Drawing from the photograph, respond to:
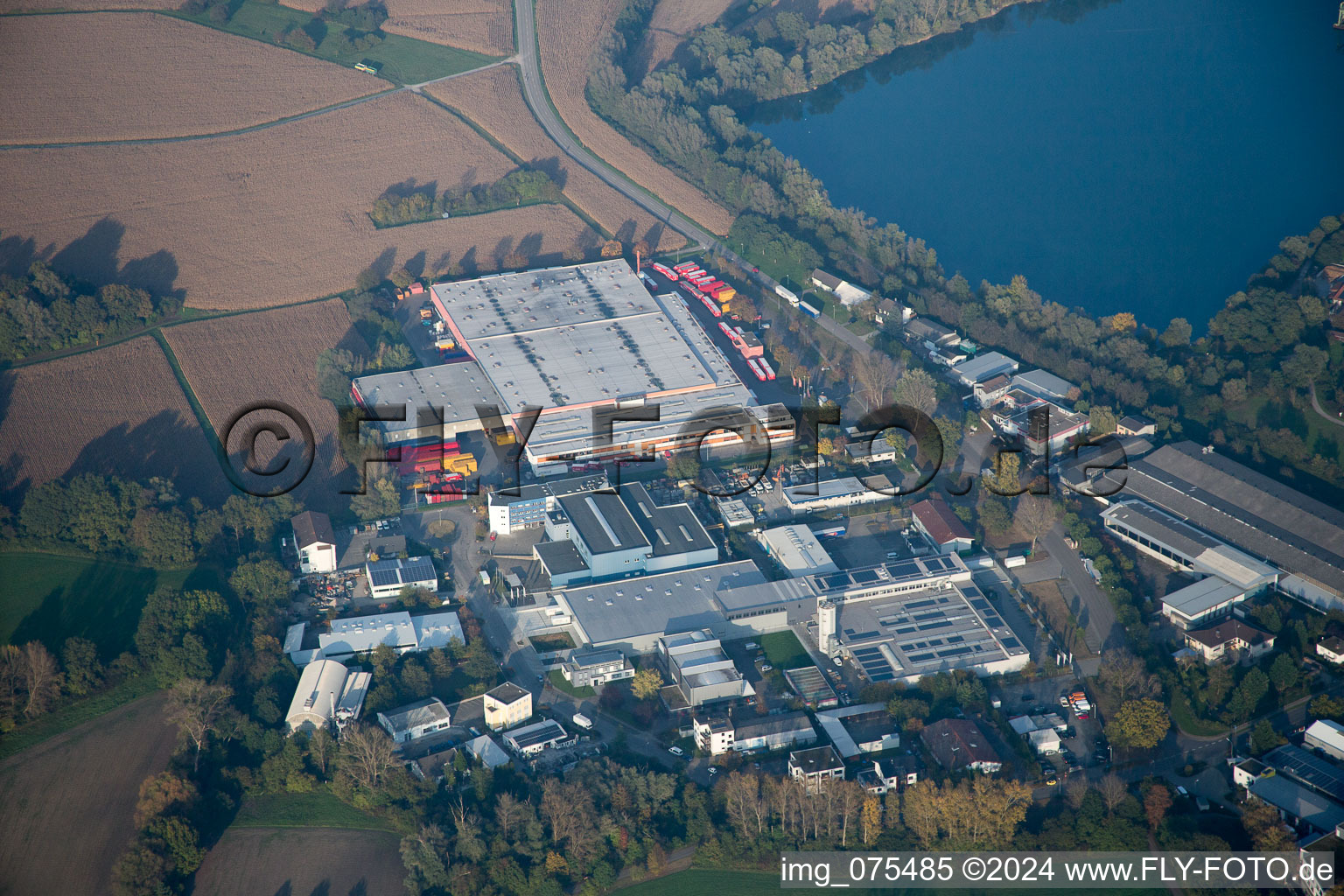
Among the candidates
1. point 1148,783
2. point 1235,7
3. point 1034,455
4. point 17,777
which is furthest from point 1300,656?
point 1235,7

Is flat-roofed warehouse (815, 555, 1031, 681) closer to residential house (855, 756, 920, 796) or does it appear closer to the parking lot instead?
the parking lot

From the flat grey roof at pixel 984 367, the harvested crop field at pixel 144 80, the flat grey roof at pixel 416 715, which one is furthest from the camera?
the harvested crop field at pixel 144 80

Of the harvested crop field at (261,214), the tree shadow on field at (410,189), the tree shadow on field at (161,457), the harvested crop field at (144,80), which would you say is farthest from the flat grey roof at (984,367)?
the harvested crop field at (144,80)

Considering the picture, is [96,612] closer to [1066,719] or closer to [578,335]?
[578,335]

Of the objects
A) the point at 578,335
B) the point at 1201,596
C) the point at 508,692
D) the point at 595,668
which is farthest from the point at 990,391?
the point at 508,692

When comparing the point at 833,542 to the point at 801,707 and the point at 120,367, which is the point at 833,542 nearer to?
the point at 801,707

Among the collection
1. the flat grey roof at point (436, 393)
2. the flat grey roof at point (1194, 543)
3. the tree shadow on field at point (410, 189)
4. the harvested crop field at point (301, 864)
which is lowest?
the harvested crop field at point (301, 864)

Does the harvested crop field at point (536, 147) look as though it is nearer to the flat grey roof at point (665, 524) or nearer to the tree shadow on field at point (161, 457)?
the flat grey roof at point (665, 524)
